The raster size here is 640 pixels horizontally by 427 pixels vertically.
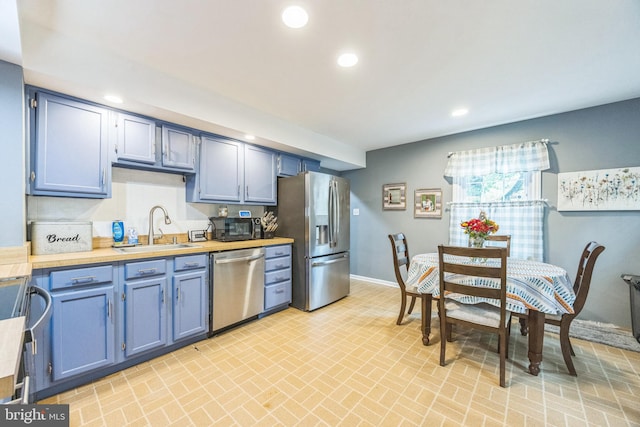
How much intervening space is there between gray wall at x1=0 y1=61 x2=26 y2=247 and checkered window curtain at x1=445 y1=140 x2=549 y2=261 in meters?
4.47

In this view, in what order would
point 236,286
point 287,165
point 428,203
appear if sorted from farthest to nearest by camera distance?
point 428,203 → point 287,165 → point 236,286

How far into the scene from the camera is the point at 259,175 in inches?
131

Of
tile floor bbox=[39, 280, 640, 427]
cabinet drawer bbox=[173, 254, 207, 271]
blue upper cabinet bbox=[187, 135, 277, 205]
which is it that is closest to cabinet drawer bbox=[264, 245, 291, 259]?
blue upper cabinet bbox=[187, 135, 277, 205]

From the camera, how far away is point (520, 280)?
190 cm

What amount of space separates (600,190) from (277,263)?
3778 millimetres

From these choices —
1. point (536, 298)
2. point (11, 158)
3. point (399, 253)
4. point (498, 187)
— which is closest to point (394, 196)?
point (498, 187)

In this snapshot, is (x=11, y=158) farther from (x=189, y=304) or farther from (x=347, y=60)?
(x=347, y=60)

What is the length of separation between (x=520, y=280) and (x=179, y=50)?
3148mm

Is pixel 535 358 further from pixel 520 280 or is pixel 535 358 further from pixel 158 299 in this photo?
pixel 158 299

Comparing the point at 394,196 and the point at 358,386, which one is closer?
the point at 358,386

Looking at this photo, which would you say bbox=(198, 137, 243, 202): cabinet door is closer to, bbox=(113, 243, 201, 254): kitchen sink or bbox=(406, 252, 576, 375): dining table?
bbox=(113, 243, 201, 254): kitchen sink

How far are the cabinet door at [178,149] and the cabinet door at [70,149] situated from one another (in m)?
0.46

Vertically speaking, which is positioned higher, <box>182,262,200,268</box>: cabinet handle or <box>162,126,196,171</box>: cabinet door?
<box>162,126,196,171</box>: cabinet door

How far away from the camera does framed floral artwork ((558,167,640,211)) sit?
2627 mm
